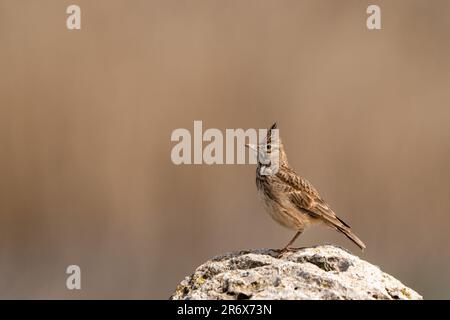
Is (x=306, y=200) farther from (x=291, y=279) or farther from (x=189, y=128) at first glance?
(x=189, y=128)

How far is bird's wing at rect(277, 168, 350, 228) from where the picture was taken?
7949mm

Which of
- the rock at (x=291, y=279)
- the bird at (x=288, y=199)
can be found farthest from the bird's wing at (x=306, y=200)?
the rock at (x=291, y=279)

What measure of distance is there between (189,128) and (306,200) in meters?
5.34

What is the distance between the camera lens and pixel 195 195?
1335 centimetres

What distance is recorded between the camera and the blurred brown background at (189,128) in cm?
1291

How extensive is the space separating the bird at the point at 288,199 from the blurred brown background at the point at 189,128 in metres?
4.60

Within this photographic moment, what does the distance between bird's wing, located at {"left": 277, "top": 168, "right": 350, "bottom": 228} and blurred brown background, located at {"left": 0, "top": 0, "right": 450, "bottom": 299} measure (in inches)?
184

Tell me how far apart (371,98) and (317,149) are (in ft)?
4.10

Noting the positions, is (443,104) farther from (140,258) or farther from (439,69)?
(140,258)

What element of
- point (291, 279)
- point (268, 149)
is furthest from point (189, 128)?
point (291, 279)

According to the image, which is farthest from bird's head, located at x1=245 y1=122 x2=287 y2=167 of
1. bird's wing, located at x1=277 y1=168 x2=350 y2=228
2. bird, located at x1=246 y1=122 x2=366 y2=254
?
bird's wing, located at x1=277 y1=168 x2=350 y2=228

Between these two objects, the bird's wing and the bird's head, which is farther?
the bird's head

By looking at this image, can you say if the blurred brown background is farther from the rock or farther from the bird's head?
the rock
